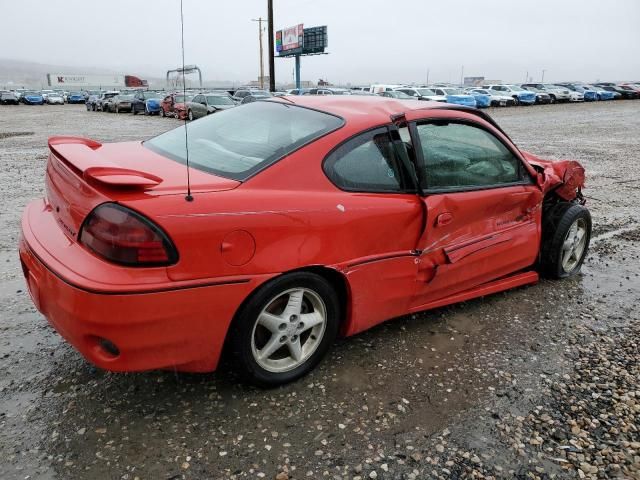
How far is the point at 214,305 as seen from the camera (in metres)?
2.26

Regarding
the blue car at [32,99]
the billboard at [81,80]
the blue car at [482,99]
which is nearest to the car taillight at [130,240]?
the blue car at [482,99]

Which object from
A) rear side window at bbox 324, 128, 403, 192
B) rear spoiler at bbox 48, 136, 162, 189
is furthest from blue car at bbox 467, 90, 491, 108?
rear spoiler at bbox 48, 136, 162, 189

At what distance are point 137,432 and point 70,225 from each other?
3.26ft

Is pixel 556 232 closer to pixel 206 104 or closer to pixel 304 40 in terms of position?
pixel 206 104

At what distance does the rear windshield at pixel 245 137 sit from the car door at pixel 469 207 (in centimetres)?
68

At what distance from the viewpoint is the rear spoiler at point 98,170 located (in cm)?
218

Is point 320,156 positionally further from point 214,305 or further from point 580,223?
point 580,223

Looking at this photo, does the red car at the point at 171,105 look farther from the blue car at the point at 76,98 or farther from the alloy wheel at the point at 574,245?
the blue car at the point at 76,98

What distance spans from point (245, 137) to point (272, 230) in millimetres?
873

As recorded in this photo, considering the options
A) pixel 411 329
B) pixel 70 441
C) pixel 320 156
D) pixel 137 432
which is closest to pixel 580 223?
pixel 411 329

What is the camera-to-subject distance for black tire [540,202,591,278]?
4023mm

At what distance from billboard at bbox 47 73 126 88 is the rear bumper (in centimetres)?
11231

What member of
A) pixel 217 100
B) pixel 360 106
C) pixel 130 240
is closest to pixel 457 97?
pixel 217 100

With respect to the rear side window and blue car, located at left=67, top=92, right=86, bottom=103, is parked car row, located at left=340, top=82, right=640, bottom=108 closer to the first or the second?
the rear side window
